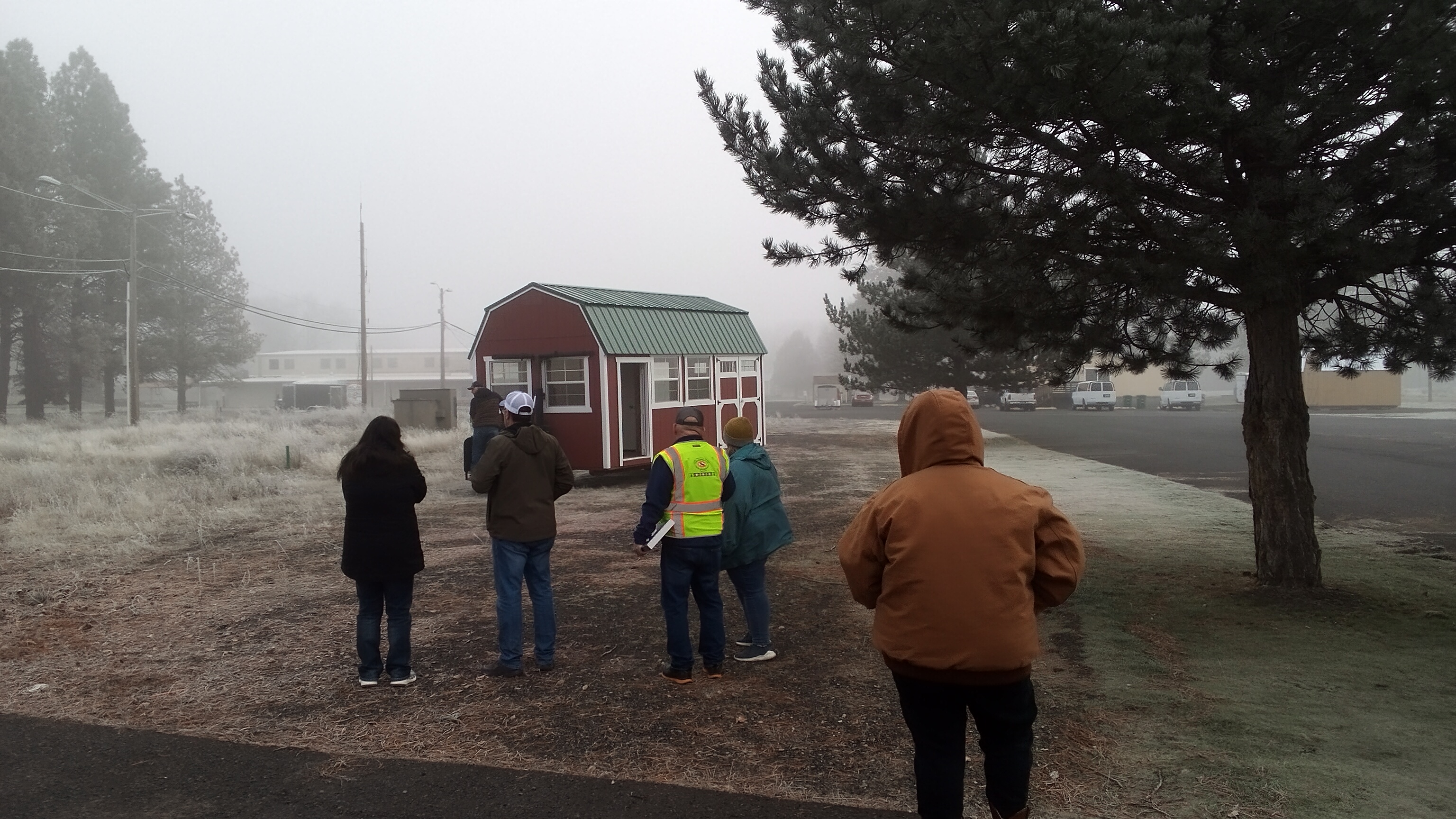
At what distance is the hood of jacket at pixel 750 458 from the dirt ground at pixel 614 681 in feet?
4.07

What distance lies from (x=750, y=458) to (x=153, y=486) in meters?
13.6

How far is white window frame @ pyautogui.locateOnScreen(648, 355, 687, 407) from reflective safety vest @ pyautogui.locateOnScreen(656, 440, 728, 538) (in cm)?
1159

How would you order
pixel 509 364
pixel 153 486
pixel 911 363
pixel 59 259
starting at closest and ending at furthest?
pixel 153 486
pixel 509 364
pixel 911 363
pixel 59 259

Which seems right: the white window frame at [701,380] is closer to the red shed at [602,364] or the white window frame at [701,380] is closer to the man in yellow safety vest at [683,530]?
the red shed at [602,364]

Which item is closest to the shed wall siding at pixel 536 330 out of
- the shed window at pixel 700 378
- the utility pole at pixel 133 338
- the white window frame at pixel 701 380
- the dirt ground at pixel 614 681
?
the white window frame at pixel 701 380

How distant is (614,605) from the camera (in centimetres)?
782

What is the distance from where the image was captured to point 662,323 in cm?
1814

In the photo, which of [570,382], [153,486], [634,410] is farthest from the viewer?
[634,410]

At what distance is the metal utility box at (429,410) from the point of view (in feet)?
96.8

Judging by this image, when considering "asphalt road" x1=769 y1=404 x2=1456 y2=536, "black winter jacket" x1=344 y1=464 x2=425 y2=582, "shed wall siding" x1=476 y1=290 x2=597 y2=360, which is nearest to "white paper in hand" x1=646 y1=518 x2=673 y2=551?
"black winter jacket" x1=344 y1=464 x2=425 y2=582

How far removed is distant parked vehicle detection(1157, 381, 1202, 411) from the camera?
53.7m

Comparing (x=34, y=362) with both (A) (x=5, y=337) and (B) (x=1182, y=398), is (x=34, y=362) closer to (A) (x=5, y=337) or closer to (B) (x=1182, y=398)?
(A) (x=5, y=337)

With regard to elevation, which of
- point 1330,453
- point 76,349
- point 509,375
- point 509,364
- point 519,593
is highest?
point 76,349

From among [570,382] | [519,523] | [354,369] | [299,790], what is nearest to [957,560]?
[299,790]
